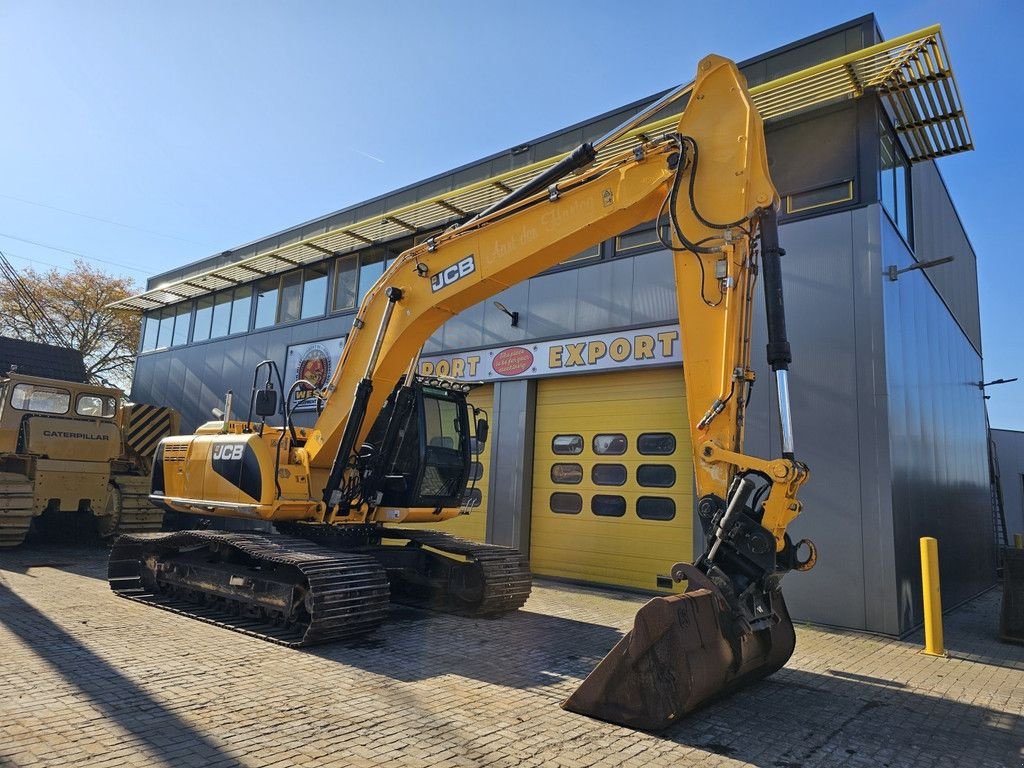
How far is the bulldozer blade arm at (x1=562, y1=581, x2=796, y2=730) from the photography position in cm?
436

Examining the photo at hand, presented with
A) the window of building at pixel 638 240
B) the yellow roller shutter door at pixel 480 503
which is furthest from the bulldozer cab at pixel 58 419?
the window of building at pixel 638 240

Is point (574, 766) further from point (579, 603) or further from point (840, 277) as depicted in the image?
point (840, 277)

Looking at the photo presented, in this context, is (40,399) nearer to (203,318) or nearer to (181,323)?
(203,318)

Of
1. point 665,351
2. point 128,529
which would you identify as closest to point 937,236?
point 665,351

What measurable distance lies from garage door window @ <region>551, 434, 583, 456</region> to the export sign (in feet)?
3.52

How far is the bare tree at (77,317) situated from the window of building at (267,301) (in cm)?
1676

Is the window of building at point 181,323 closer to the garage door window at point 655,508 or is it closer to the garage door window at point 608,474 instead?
the garage door window at point 608,474

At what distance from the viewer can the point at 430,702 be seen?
4.80 metres

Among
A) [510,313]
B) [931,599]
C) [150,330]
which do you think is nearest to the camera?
[931,599]

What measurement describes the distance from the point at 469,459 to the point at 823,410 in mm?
4516

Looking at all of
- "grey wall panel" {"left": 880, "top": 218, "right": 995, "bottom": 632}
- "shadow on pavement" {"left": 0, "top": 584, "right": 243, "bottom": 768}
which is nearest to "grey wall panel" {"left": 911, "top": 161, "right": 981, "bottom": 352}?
"grey wall panel" {"left": 880, "top": 218, "right": 995, "bottom": 632}

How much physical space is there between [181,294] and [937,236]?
19241mm

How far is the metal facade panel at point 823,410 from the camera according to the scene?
8.29 meters

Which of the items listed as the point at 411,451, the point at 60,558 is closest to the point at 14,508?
the point at 60,558
